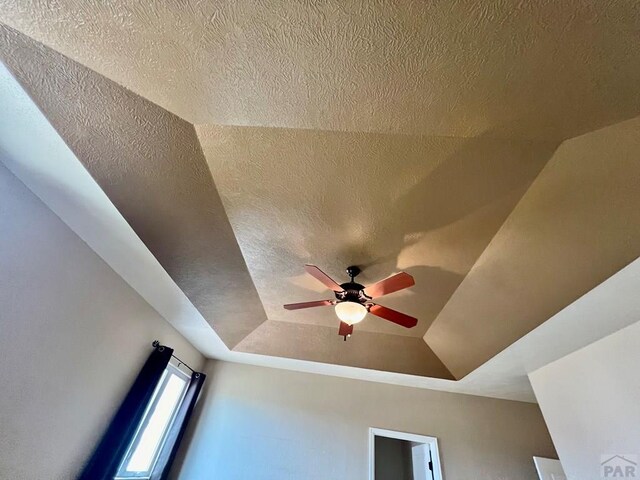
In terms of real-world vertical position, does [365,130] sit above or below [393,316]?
above

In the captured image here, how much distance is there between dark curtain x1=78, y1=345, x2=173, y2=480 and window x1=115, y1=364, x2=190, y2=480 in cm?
26

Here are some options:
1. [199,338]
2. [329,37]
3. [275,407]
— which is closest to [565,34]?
[329,37]

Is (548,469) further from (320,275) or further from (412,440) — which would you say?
(320,275)

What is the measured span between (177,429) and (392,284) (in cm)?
348

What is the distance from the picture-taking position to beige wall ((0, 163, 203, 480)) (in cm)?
178

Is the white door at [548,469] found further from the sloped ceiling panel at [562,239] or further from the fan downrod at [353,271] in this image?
the fan downrod at [353,271]

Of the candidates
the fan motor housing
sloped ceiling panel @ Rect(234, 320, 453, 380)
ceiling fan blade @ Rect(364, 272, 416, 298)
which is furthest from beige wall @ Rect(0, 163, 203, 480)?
ceiling fan blade @ Rect(364, 272, 416, 298)

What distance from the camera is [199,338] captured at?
12.3 feet

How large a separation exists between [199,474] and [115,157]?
3.95 metres

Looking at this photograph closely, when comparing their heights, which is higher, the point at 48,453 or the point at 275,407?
the point at 275,407

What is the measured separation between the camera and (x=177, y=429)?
12.1ft

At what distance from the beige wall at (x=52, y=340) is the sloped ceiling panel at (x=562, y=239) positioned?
117 inches

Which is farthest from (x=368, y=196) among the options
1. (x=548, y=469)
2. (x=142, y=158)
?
(x=548, y=469)

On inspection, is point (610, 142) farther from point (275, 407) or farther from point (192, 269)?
point (275, 407)
